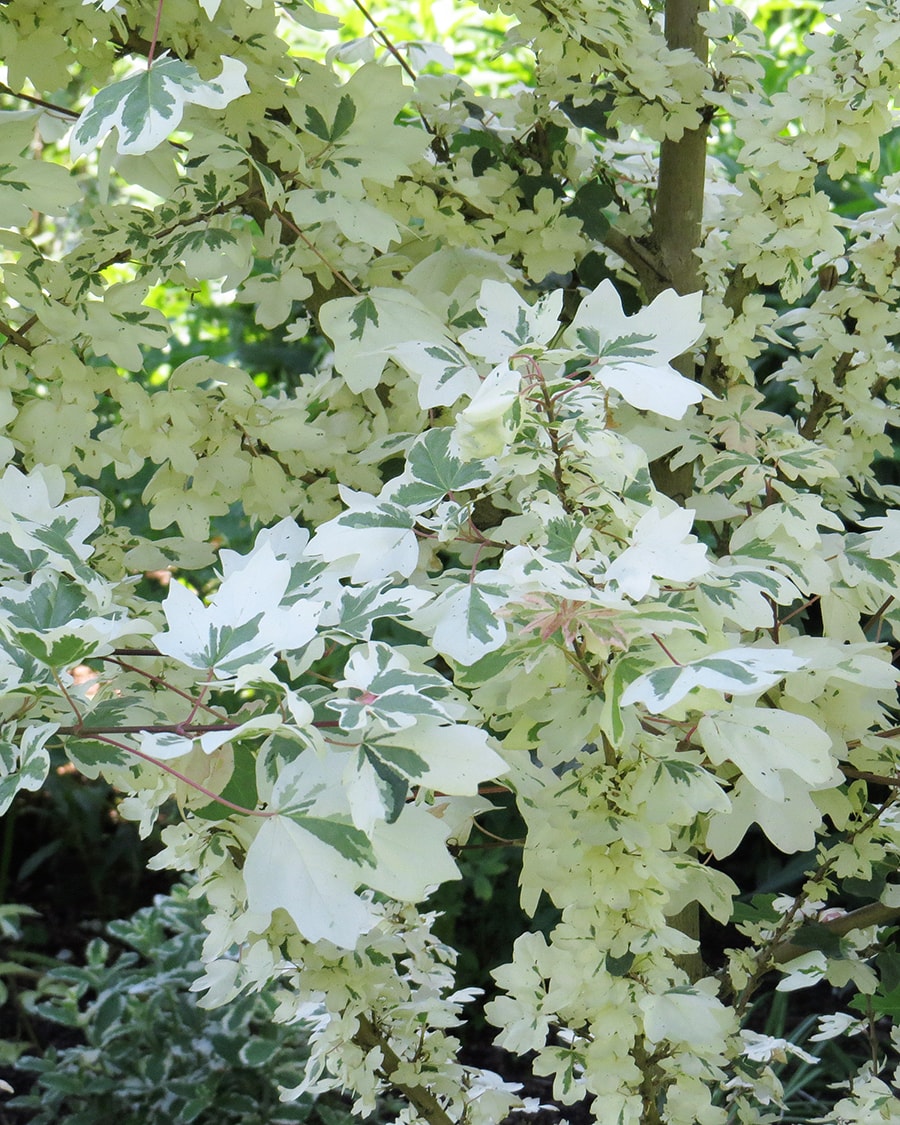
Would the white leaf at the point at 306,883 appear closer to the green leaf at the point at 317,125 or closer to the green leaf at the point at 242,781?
the green leaf at the point at 242,781

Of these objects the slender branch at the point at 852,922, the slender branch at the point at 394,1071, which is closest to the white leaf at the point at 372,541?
the slender branch at the point at 394,1071

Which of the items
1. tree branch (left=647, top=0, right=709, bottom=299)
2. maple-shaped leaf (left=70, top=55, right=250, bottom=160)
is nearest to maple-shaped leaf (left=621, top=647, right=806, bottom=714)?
maple-shaped leaf (left=70, top=55, right=250, bottom=160)

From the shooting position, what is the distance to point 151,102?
653 mm

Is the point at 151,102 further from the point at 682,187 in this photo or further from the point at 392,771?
the point at 682,187

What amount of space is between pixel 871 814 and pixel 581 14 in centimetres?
69

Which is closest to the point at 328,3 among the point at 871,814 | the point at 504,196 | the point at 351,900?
the point at 504,196

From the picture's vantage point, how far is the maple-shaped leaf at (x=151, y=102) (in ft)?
2.07

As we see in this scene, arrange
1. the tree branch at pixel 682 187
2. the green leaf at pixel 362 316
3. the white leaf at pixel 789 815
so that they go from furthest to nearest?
the tree branch at pixel 682 187 → the green leaf at pixel 362 316 → the white leaf at pixel 789 815

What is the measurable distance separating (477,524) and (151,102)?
509 mm

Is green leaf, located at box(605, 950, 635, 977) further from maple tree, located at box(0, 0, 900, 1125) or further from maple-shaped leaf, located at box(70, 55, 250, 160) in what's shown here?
maple-shaped leaf, located at box(70, 55, 250, 160)

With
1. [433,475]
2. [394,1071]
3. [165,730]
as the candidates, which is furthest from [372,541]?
[394,1071]

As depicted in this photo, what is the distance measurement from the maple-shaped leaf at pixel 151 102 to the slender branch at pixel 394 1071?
0.69m

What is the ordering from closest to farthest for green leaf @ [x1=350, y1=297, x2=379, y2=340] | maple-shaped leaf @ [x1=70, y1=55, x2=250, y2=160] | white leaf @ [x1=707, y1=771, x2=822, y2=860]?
maple-shaped leaf @ [x1=70, y1=55, x2=250, y2=160], white leaf @ [x1=707, y1=771, x2=822, y2=860], green leaf @ [x1=350, y1=297, x2=379, y2=340]

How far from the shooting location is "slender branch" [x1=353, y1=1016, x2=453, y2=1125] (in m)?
0.96
